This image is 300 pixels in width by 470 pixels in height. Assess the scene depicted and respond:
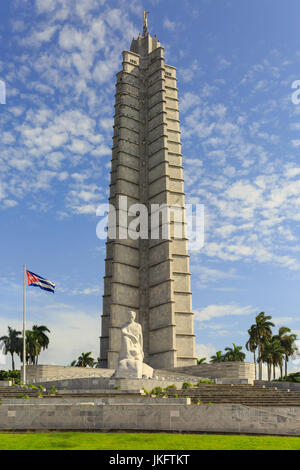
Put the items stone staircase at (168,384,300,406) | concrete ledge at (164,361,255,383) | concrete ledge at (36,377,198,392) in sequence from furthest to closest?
concrete ledge at (164,361,255,383)
concrete ledge at (36,377,198,392)
stone staircase at (168,384,300,406)

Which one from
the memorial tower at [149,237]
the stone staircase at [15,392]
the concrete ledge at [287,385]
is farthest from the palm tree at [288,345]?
the stone staircase at [15,392]

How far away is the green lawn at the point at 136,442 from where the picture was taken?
31.0ft

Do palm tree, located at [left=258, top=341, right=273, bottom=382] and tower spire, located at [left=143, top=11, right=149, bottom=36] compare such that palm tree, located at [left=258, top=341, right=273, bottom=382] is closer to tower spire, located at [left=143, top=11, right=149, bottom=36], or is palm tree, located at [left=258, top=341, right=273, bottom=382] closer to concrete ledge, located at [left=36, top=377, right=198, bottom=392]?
concrete ledge, located at [left=36, top=377, right=198, bottom=392]

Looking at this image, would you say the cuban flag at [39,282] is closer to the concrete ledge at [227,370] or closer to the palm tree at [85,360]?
the concrete ledge at [227,370]

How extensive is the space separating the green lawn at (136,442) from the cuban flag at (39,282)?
18.3 m

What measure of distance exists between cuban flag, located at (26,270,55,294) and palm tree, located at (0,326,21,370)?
29994mm

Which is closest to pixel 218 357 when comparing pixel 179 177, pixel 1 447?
pixel 179 177

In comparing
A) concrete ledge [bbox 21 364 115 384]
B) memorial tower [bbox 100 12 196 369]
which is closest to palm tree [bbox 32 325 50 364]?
memorial tower [bbox 100 12 196 369]

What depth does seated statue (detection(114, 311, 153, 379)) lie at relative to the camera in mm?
24312

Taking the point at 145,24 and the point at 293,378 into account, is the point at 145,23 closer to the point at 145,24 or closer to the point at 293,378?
the point at 145,24

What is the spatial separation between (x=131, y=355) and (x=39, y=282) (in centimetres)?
867

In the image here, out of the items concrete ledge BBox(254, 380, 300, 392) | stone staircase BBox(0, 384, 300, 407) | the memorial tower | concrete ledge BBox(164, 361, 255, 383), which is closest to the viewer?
stone staircase BBox(0, 384, 300, 407)

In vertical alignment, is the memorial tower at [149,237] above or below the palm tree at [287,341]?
above
